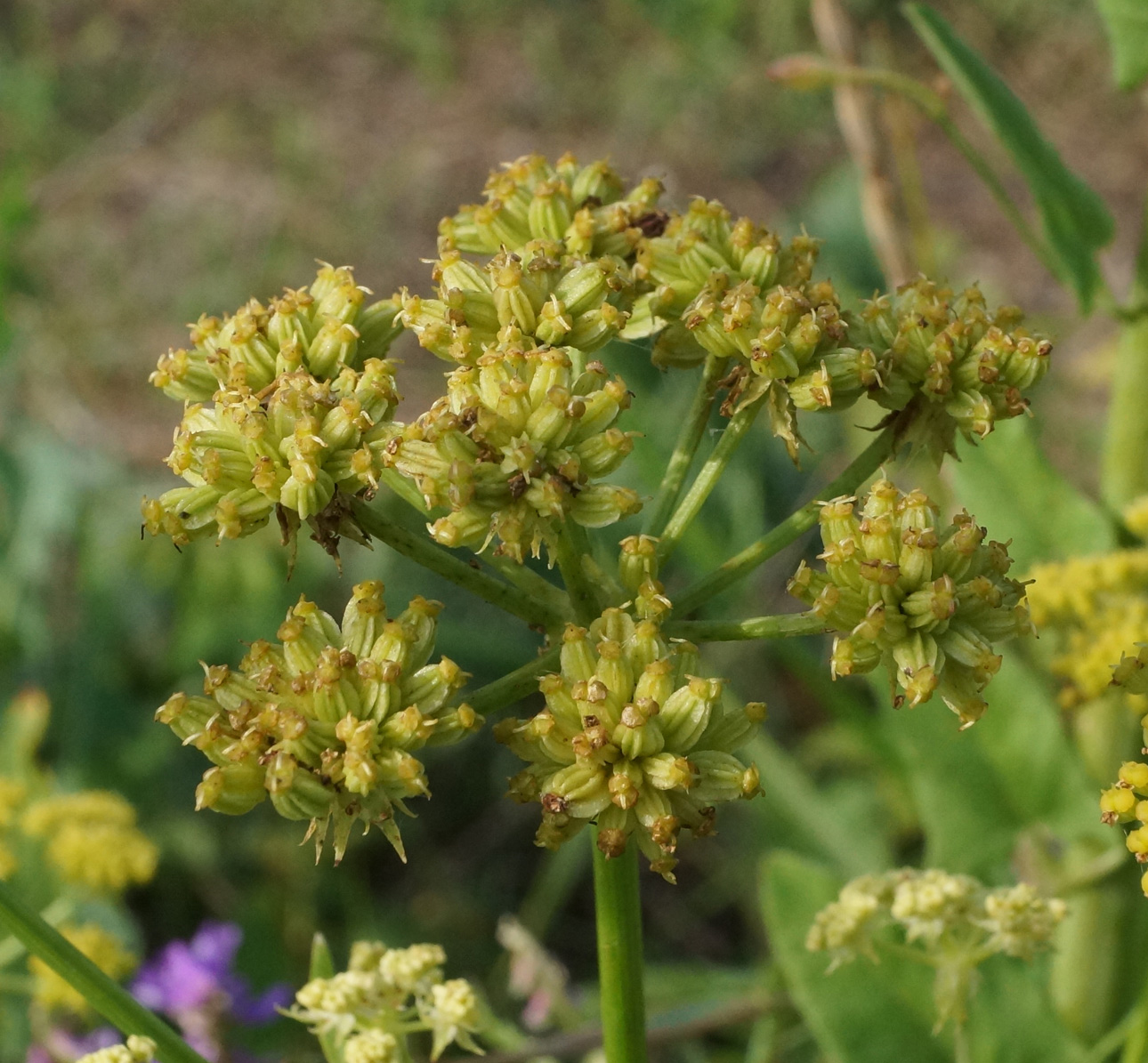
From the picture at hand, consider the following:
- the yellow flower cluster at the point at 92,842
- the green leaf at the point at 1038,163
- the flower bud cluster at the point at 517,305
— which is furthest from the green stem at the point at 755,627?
the yellow flower cluster at the point at 92,842

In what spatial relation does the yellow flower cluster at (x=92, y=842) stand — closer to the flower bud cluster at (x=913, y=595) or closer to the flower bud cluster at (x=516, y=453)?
the flower bud cluster at (x=516, y=453)

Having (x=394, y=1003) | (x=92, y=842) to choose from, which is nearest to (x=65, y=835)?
(x=92, y=842)

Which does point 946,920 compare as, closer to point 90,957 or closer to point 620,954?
point 620,954

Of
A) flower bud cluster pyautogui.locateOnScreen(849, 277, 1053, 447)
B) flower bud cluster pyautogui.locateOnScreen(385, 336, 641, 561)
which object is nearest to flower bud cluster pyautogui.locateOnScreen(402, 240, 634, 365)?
flower bud cluster pyautogui.locateOnScreen(385, 336, 641, 561)

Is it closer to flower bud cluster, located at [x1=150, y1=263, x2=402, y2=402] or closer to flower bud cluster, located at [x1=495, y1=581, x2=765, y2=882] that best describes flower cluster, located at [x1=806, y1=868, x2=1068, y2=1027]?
flower bud cluster, located at [x1=495, y1=581, x2=765, y2=882]

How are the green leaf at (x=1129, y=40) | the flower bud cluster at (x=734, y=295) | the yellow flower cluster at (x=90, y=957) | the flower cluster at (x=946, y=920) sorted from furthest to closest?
the yellow flower cluster at (x=90, y=957)
the green leaf at (x=1129, y=40)
the flower cluster at (x=946, y=920)
the flower bud cluster at (x=734, y=295)

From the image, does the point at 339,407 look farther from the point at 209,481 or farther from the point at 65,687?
the point at 65,687

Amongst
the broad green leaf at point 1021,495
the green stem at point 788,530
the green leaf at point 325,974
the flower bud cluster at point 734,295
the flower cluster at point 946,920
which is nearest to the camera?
the green stem at point 788,530
